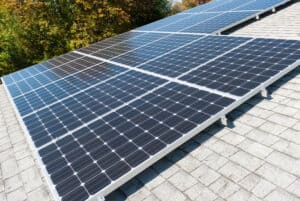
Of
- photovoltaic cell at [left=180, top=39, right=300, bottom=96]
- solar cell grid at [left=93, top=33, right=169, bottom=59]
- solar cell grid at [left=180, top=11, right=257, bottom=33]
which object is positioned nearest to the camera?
photovoltaic cell at [left=180, top=39, right=300, bottom=96]

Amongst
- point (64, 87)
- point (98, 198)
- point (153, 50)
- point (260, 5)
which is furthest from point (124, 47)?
point (98, 198)

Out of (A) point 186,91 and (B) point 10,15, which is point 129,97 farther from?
(B) point 10,15

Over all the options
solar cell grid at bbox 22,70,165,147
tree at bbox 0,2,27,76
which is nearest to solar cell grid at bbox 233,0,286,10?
solar cell grid at bbox 22,70,165,147

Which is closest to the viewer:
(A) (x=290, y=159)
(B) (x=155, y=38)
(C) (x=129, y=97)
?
(A) (x=290, y=159)

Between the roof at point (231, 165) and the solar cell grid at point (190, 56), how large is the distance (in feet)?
10.9

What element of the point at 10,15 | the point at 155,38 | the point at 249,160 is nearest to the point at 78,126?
the point at 249,160

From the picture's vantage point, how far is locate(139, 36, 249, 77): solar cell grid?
13.0 m

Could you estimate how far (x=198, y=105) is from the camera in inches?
378

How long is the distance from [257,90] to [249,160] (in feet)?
9.46

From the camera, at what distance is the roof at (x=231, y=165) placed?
22.8 feet

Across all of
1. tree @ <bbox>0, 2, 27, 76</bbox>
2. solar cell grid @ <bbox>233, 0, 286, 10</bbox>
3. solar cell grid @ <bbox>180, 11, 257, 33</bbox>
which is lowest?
tree @ <bbox>0, 2, 27, 76</bbox>

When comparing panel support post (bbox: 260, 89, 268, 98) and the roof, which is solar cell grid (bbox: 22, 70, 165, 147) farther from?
panel support post (bbox: 260, 89, 268, 98)

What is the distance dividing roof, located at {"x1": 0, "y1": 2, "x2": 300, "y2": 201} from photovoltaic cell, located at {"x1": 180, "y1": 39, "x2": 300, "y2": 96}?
673 mm

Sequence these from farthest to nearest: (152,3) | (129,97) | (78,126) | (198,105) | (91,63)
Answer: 1. (152,3)
2. (91,63)
3. (129,97)
4. (78,126)
5. (198,105)
